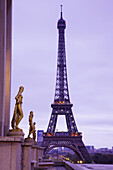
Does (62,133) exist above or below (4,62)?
below

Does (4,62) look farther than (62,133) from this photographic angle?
No

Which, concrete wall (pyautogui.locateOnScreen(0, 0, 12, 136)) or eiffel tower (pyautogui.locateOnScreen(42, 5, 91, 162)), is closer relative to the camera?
concrete wall (pyautogui.locateOnScreen(0, 0, 12, 136))

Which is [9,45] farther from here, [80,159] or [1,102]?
[80,159]

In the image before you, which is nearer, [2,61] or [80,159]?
[2,61]

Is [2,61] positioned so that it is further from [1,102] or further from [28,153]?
[28,153]

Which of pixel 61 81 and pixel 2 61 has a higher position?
pixel 61 81

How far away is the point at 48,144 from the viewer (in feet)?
247

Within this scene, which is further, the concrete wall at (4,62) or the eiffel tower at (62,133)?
the eiffel tower at (62,133)

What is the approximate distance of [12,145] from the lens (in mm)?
10836

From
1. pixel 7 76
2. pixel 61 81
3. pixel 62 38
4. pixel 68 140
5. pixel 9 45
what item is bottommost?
pixel 68 140

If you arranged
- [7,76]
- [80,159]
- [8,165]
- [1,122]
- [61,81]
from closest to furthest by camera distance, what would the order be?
1. [8,165]
2. [1,122]
3. [7,76]
4. [80,159]
5. [61,81]

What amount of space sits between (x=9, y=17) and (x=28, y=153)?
11.0 m

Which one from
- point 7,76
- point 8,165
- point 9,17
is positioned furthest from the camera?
point 9,17

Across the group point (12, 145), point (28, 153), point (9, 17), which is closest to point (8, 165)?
point (12, 145)
